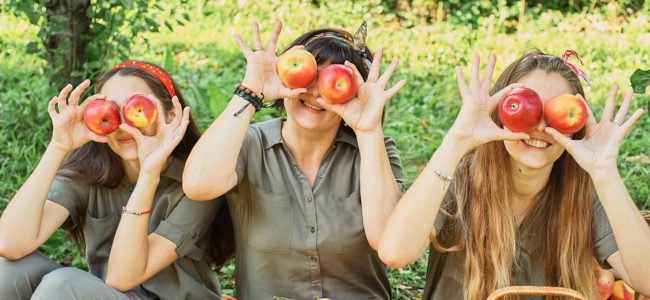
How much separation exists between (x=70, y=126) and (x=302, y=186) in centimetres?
75

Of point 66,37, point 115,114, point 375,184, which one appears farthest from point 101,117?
point 66,37

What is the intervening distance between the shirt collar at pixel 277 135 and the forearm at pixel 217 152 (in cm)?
23

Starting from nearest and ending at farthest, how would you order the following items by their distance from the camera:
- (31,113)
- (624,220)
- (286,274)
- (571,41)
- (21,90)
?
(624,220) < (286,274) < (31,113) < (21,90) < (571,41)

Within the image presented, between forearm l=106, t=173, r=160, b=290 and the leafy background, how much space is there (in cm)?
123

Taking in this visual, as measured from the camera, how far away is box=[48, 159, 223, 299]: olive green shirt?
268 cm

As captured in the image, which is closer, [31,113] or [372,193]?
[372,193]

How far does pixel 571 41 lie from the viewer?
23.0 ft

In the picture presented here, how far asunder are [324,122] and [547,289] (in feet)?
2.68

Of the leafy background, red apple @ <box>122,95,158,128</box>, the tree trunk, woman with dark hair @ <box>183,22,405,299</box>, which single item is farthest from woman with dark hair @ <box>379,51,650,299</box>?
the tree trunk

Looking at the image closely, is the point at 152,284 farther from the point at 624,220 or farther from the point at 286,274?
the point at 624,220

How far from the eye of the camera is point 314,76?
2465 millimetres

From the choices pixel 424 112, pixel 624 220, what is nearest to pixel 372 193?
pixel 624 220

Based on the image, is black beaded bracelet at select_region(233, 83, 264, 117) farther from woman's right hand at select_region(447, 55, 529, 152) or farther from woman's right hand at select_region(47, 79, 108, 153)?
woman's right hand at select_region(447, 55, 529, 152)

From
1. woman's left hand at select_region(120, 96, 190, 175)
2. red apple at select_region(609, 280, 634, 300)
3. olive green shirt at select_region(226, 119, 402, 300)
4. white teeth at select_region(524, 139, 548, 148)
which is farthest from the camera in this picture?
red apple at select_region(609, 280, 634, 300)
